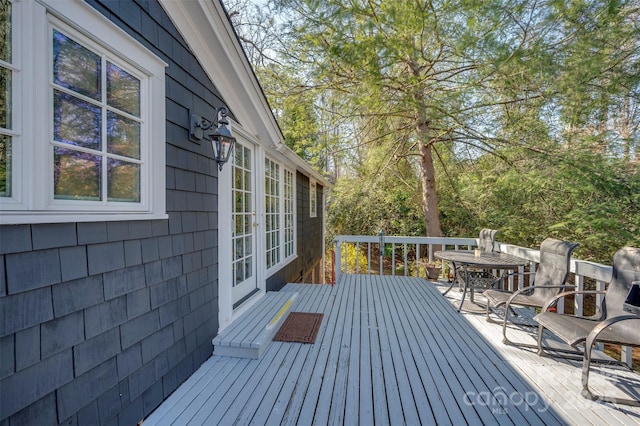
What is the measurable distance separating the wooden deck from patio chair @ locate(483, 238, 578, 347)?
35 centimetres

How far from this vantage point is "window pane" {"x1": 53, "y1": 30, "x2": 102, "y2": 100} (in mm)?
1427

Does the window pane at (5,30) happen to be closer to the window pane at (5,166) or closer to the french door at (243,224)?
the window pane at (5,166)

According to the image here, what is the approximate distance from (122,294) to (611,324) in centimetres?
328

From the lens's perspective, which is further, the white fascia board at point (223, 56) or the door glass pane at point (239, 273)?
the door glass pane at point (239, 273)

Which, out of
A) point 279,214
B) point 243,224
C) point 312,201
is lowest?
point 243,224

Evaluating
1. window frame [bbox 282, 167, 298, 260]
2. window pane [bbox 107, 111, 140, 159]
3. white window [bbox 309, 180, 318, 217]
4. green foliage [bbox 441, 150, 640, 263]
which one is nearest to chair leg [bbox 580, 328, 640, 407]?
window pane [bbox 107, 111, 140, 159]

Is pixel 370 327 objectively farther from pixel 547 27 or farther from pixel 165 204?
pixel 547 27

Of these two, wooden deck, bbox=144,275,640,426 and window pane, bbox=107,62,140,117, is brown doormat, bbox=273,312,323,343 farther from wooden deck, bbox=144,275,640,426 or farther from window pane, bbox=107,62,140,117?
window pane, bbox=107,62,140,117

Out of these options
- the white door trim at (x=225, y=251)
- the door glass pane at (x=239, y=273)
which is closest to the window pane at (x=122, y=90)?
the white door trim at (x=225, y=251)

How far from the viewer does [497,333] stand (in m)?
3.13

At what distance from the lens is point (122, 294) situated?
1730mm

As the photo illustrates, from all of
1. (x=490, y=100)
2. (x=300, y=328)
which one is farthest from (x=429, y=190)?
(x=300, y=328)

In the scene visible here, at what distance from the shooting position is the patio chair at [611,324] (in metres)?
2.06

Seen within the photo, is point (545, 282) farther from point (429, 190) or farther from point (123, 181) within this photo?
point (429, 190)
